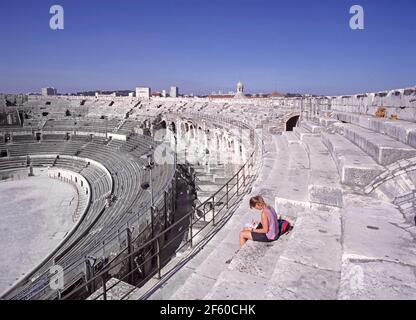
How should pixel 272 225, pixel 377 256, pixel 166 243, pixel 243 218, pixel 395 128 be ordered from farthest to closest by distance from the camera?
pixel 166 243
pixel 395 128
pixel 243 218
pixel 272 225
pixel 377 256

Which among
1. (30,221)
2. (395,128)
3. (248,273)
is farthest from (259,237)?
(30,221)

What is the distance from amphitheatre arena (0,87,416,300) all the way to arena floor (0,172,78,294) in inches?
3.8

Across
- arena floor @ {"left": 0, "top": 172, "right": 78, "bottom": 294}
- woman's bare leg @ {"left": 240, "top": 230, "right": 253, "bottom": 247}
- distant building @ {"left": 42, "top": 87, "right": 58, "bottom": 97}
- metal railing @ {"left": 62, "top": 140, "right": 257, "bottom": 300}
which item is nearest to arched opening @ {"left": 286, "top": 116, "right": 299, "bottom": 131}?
metal railing @ {"left": 62, "top": 140, "right": 257, "bottom": 300}

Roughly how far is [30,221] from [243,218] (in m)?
17.7

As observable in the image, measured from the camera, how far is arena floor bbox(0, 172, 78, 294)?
13.4 meters

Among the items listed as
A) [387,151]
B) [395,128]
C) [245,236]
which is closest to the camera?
[245,236]

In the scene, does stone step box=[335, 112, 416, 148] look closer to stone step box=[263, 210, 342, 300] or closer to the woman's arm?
stone step box=[263, 210, 342, 300]

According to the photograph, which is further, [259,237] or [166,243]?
[166,243]

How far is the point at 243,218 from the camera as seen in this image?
5254 mm

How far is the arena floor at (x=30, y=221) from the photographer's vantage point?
13.4 meters

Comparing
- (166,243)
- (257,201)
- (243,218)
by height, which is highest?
(257,201)

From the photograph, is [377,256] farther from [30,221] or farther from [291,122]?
[30,221]

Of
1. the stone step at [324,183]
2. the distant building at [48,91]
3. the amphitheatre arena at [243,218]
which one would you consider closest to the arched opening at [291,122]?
the amphitheatre arena at [243,218]

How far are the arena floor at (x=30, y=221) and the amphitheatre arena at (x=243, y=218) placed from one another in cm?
10
